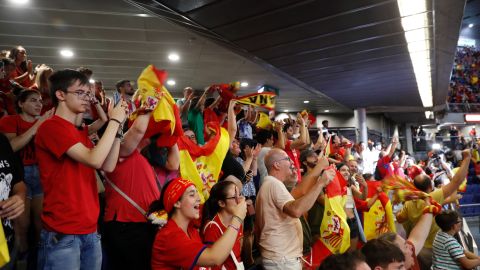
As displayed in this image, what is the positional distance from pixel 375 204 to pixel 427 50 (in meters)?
4.15

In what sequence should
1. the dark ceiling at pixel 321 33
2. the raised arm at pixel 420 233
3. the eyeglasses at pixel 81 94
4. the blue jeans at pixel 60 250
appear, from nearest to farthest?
the blue jeans at pixel 60 250 < the eyeglasses at pixel 81 94 < the raised arm at pixel 420 233 < the dark ceiling at pixel 321 33

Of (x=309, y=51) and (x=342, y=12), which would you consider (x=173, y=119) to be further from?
(x=309, y=51)

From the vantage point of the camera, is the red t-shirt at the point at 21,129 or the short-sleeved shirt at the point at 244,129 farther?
the short-sleeved shirt at the point at 244,129

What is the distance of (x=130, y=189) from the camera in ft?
8.74

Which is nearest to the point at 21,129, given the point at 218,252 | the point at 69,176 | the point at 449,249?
the point at 69,176

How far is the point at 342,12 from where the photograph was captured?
577 centimetres

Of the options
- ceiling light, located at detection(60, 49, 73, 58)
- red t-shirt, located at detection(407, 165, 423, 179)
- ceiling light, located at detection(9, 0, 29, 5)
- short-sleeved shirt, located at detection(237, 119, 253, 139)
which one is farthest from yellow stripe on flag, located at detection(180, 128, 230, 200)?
ceiling light, located at detection(60, 49, 73, 58)

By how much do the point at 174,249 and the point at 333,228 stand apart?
2.20m

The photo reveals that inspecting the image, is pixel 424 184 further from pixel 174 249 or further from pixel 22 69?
pixel 22 69

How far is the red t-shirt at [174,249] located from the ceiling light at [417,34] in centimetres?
480

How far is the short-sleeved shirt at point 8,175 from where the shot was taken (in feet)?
6.97

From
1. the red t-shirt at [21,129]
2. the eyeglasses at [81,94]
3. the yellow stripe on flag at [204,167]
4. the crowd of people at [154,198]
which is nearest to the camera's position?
the crowd of people at [154,198]

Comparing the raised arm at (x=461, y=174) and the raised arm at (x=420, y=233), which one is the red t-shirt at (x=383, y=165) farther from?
the raised arm at (x=420, y=233)

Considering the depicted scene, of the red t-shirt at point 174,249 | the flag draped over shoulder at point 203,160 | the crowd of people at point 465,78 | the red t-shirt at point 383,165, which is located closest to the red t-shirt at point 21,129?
the flag draped over shoulder at point 203,160
